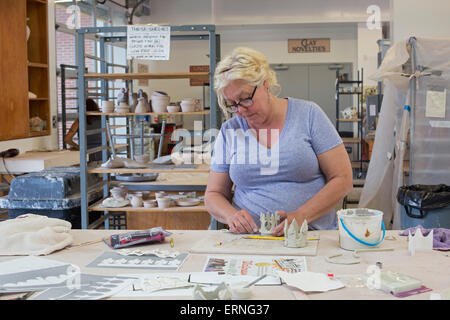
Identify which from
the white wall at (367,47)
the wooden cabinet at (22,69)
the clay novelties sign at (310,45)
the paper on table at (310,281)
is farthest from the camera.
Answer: the clay novelties sign at (310,45)

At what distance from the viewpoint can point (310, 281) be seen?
139 centimetres

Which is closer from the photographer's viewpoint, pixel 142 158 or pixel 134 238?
pixel 134 238

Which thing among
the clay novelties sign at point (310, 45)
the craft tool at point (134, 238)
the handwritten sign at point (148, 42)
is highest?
the clay novelties sign at point (310, 45)

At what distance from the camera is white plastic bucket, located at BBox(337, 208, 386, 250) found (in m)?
1.71

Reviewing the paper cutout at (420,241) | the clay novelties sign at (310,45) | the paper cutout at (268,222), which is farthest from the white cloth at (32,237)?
the clay novelties sign at (310,45)

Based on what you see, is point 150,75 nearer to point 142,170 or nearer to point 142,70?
point 142,170

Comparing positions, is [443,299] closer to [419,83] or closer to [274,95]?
[274,95]

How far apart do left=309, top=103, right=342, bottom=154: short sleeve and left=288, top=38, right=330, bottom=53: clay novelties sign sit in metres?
9.19

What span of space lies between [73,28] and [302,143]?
6201 mm

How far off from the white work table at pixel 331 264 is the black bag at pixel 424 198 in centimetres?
189

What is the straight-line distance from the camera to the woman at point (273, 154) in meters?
2.11

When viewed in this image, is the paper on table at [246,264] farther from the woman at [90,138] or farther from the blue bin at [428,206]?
the woman at [90,138]

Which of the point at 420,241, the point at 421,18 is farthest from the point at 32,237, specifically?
the point at 421,18

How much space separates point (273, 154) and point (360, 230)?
589mm
